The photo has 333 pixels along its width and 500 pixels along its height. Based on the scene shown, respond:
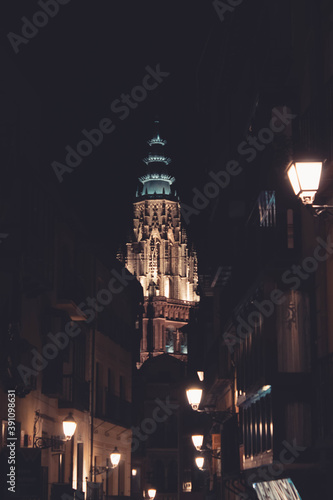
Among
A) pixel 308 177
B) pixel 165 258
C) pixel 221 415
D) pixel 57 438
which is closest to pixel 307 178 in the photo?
pixel 308 177

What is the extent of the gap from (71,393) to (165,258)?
10016 cm

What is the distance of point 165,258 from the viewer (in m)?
128

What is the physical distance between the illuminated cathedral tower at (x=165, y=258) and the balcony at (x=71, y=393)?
94091 mm

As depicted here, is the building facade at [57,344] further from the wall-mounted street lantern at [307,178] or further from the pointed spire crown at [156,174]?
the pointed spire crown at [156,174]

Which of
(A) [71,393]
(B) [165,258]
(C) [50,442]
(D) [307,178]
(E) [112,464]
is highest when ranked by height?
(B) [165,258]

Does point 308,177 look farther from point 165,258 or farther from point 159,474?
point 165,258

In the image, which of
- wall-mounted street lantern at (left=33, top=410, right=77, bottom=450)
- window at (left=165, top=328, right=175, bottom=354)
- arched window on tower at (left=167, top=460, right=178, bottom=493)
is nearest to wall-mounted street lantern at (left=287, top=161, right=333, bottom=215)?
wall-mounted street lantern at (left=33, top=410, right=77, bottom=450)

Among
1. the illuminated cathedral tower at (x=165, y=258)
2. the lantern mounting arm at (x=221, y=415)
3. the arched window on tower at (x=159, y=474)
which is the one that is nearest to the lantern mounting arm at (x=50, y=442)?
the lantern mounting arm at (x=221, y=415)

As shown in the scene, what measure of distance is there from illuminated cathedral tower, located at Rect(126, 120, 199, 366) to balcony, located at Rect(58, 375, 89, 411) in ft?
309

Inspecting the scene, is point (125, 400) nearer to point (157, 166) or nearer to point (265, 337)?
point (265, 337)

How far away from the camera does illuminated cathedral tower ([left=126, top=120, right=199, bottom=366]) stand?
12450cm

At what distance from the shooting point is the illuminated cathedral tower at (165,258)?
124500mm

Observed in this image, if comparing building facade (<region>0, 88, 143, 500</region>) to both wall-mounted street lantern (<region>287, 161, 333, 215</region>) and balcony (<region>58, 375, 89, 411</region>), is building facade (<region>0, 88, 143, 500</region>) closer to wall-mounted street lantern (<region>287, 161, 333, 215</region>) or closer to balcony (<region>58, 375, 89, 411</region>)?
balcony (<region>58, 375, 89, 411</region>)

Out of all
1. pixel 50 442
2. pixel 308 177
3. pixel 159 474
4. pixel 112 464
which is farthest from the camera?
pixel 159 474
